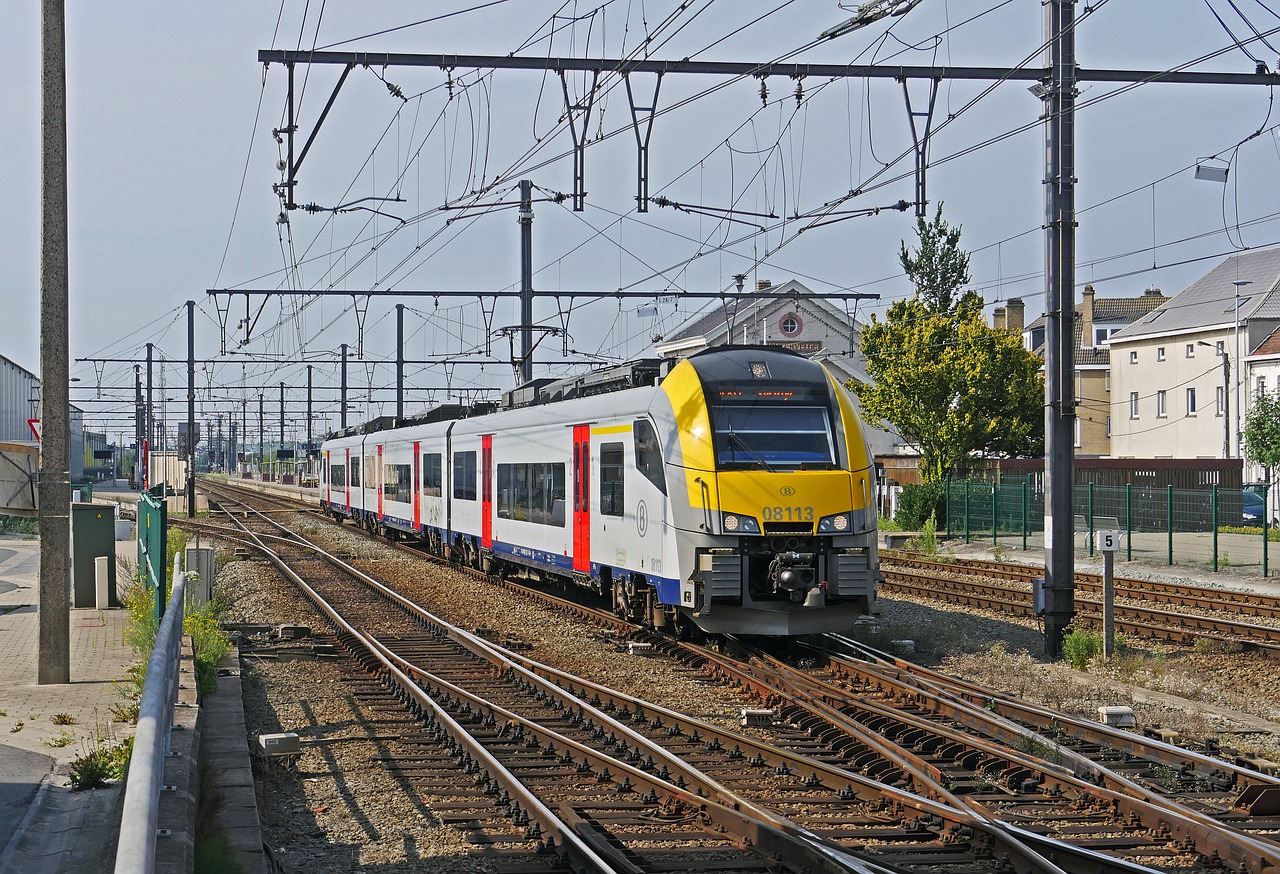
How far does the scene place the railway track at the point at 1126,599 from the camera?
1556 centimetres

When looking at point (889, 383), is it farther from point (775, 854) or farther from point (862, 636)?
point (775, 854)

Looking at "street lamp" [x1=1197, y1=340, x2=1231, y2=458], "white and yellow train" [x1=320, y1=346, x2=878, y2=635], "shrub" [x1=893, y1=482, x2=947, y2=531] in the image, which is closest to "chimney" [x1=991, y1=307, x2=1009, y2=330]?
"street lamp" [x1=1197, y1=340, x2=1231, y2=458]

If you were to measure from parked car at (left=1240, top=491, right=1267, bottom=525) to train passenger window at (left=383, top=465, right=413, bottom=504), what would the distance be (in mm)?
23695

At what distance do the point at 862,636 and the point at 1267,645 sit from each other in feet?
14.1

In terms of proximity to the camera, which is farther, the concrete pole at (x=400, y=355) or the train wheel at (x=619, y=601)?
the concrete pole at (x=400, y=355)

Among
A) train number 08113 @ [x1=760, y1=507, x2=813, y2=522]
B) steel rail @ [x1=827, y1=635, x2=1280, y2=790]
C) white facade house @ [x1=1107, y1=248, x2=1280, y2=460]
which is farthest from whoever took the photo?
white facade house @ [x1=1107, y1=248, x2=1280, y2=460]

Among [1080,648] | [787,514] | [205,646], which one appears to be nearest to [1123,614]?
[1080,648]

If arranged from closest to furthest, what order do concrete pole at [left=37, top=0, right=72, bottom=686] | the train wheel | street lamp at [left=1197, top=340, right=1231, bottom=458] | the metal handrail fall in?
the metal handrail
concrete pole at [left=37, top=0, right=72, bottom=686]
the train wheel
street lamp at [left=1197, top=340, right=1231, bottom=458]

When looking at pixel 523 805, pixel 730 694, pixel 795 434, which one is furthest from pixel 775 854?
pixel 795 434

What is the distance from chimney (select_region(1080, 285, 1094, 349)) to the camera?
6488 centimetres

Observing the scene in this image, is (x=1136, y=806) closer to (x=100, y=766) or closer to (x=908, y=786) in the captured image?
(x=908, y=786)

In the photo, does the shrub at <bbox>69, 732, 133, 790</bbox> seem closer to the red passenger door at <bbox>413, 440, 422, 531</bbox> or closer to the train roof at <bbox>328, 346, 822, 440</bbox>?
the train roof at <bbox>328, 346, 822, 440</bbox>

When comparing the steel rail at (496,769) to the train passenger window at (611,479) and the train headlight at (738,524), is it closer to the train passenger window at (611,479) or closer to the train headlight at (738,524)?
the train passenger window at (611,479)

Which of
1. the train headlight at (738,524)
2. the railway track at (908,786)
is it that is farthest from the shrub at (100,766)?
the train headlight at (738,524)
